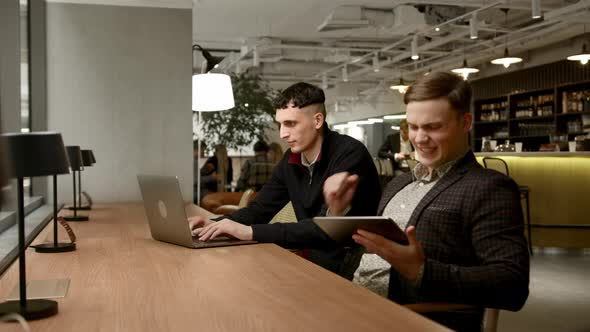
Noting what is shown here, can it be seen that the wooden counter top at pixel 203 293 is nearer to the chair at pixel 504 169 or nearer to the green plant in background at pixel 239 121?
the chair at pixel 504 169

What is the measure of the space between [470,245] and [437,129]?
14.8 inches

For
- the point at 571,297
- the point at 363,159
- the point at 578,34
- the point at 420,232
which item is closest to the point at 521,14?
the point at 578,34

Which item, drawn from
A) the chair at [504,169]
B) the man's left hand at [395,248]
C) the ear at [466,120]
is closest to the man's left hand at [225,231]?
the man's left hand at [395,248]

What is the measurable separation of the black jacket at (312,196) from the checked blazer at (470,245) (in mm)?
574

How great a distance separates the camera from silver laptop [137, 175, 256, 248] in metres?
2.31

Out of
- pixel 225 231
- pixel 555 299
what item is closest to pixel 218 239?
pixel 225 231

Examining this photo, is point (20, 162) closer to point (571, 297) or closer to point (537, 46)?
point (571, 297)

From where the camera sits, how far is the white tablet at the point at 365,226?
5.41 ft

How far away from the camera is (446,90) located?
199 centimetres

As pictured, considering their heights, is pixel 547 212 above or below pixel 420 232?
below

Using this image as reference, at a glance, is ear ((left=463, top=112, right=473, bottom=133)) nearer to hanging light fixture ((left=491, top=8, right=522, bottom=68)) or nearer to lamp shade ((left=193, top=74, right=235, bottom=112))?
lamp shade ((left=193, top=74, right=235, bottom=112))

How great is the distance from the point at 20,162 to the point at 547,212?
293 inches

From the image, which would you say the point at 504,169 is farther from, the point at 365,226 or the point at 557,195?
the point at 365,226

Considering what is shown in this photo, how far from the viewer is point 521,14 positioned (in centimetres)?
1087
